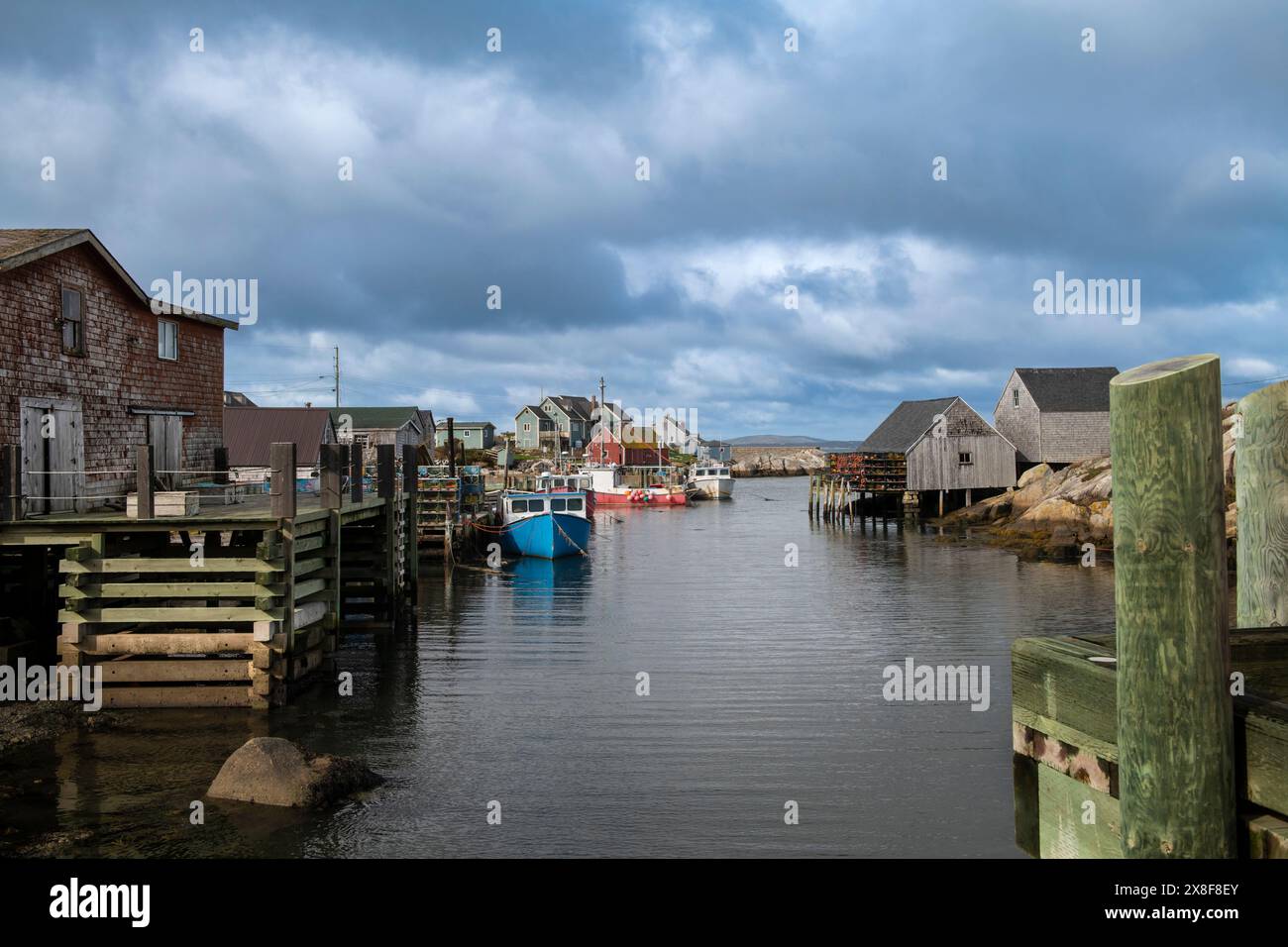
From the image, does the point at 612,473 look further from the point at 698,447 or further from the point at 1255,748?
the point at 1255,748

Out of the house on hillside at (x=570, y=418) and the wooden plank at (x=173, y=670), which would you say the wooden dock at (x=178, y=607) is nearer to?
the wooden plank at (x=173, y=670)

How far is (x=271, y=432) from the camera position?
5166 centimetres

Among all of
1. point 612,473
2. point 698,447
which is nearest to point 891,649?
point 612,473

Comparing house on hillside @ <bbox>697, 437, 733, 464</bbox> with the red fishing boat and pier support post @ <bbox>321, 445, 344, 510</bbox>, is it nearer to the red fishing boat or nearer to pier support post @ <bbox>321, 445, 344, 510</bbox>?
the red fishing boat

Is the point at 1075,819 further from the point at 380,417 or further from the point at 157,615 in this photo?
the point at 380,417

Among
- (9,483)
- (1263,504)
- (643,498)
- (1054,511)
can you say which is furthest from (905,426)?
(1263,504)

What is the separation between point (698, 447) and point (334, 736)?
449 ft

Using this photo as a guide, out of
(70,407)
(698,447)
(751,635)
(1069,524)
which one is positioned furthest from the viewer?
(698,447)

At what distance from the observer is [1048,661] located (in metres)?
5.14

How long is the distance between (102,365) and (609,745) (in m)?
14.8
